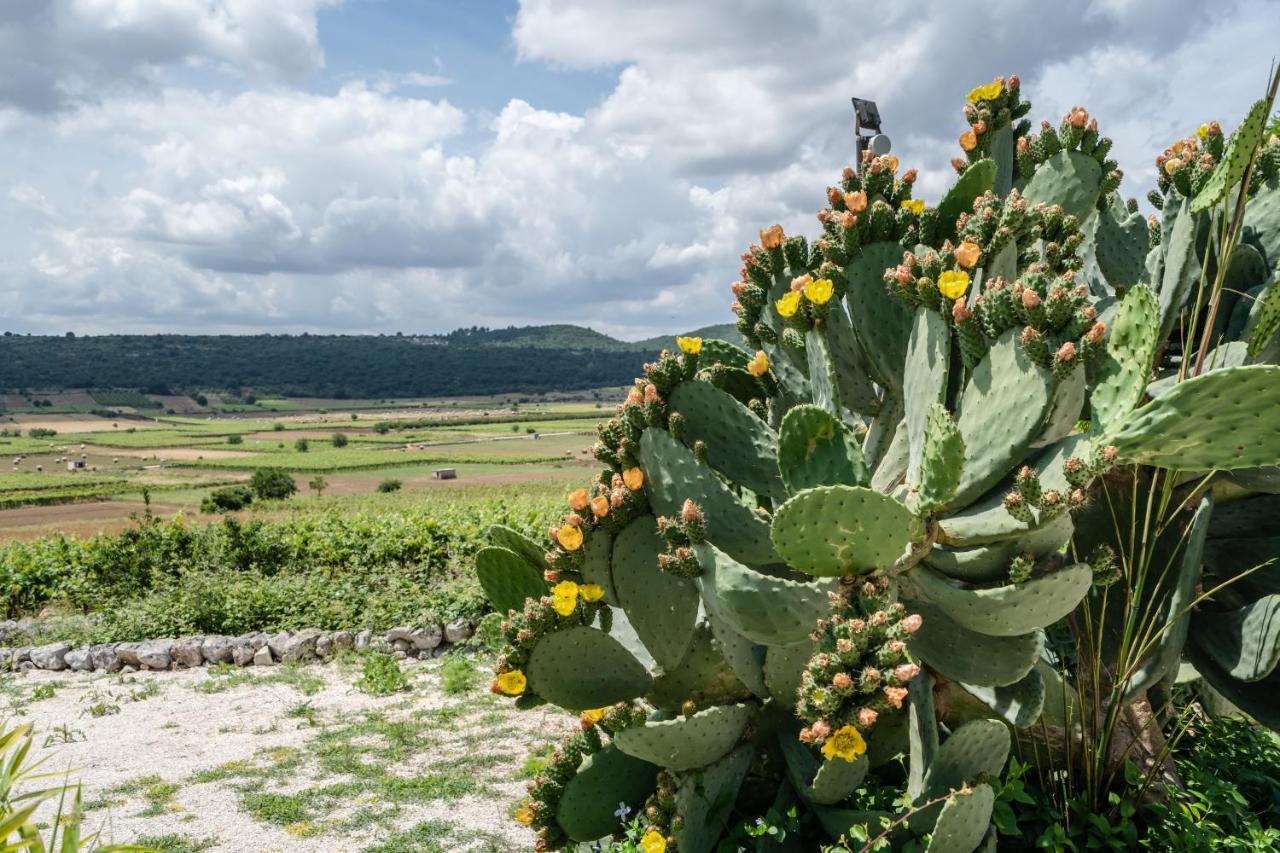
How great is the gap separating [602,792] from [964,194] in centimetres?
214

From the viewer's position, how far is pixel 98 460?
159 ft

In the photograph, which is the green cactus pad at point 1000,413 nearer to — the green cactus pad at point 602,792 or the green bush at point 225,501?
the green cactus pad at point 602,792

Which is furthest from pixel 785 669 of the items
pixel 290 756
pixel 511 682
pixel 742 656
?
pixel 290 756

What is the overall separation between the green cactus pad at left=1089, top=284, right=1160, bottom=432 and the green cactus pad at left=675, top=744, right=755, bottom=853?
52.8 inches

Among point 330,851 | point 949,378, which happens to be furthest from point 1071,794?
point 330,851

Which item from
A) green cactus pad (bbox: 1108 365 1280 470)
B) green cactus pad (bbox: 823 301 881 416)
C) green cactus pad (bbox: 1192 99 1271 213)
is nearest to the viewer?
green cactus pad (bbox: 1108 365 1280 470)

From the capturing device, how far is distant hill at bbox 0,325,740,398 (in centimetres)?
10300

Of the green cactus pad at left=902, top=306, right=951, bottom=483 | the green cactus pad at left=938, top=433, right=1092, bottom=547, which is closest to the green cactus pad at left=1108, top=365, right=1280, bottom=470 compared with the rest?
the green cactus pad at left=938, top=433, right=1092, bottom=547

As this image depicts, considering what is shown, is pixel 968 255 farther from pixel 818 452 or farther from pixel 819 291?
pixel 818 452

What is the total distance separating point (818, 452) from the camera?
7.34 feet

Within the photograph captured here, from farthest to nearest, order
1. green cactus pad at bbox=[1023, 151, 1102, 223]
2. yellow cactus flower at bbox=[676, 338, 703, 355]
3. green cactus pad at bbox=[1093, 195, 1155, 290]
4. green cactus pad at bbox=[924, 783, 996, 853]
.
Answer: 1. green cactus pad at bbox=[1093, 195, 1155, 290]
2. green cactus pad at bbox=[1023, 151, 1102, 223]
3. yellow cactus flower at bbox=[676, 338, 703, 355]
4. green cactus pad at bbox=[924, 783, 996, 853]

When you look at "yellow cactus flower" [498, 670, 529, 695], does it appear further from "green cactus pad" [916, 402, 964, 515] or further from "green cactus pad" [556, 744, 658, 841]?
"green cactus pad" [916, 402, 964, 515]

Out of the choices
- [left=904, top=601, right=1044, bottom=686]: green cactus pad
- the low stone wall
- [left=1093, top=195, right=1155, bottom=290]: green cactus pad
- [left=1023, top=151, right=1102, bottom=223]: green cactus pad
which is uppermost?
[left=1023, top=151, right=1102, bottom=223]: green cactus pad

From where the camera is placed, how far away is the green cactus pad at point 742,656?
8.04 ft
